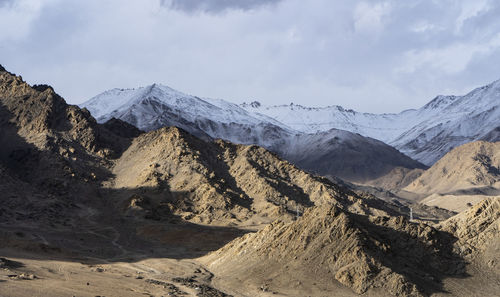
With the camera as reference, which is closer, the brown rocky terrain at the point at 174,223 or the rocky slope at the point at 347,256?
the rocky slope at the point at 347,256

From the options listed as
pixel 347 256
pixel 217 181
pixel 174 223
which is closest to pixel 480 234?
pixel 347 256

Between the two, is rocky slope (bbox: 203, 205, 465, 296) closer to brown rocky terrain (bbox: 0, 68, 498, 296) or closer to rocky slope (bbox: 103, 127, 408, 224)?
brown rocky terrain (bbox: 0, 68, 498, 296)

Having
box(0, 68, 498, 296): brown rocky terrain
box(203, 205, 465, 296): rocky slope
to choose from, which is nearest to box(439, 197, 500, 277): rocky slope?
box(0, 68, 498, 296): brown rocky terrain

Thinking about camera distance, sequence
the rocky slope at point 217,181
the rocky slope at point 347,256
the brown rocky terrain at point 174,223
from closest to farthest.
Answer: the rocky slope at point 347,256, the brown rocky terrain at point 174,223, the rocky slope at point 217,181

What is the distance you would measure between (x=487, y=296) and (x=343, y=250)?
1214 cm

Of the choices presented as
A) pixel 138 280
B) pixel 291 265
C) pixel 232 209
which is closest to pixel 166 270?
pixel 138 280

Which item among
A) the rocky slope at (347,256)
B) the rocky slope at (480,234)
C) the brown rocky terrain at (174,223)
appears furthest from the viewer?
the rocky slope at (480,234)

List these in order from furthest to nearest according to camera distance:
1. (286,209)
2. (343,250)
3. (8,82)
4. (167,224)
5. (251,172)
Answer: (8,82) < (251,172) < (286,209) < (167,224) < (343,250)

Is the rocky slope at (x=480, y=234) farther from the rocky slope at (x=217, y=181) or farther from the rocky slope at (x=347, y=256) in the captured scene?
the rocky slope at (x=217, y=181)

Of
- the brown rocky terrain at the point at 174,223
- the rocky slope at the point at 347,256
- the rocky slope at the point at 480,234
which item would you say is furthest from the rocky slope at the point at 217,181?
the rocky slope at the point at 480,234

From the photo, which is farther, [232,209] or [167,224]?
[232,209]

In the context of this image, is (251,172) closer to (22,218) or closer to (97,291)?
(22,218)

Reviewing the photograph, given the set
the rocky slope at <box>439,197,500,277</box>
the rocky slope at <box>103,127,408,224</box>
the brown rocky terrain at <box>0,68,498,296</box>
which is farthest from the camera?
the rocky slope at <box>103,127,408,224</box>

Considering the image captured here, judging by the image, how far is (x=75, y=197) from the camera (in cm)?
11356
